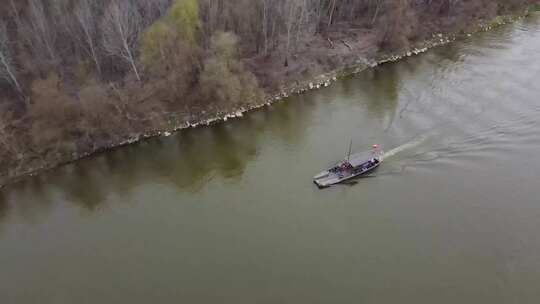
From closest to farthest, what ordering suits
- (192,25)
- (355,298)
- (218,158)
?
(355,298) → (218,158) → (192,25)

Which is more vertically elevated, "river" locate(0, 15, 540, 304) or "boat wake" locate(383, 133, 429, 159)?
"boat wake" locate(383, 133, 429, 159)

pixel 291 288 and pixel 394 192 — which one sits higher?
pixel 394 192

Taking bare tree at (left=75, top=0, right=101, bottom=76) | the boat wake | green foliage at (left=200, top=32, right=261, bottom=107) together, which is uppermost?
bare tree at (left=75, top=0, right=101, bottom=76)

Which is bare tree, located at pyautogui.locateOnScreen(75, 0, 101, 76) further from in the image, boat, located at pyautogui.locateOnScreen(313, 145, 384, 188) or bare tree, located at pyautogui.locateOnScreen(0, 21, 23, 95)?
boat, located at pyautogui.locateOnScreen(313, 145, 384, 188)

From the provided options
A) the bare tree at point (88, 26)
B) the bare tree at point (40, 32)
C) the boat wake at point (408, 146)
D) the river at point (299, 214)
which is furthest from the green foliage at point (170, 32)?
the boat wake at point (408, 146)

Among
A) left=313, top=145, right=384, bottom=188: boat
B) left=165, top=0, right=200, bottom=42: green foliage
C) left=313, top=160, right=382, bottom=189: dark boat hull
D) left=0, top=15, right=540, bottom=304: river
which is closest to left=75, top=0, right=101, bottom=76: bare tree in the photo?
left=165, top=0, right=200, bottom=42: green foliage

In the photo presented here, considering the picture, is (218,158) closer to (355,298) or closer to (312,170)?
(312,170)

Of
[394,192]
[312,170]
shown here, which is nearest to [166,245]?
[312,170]
